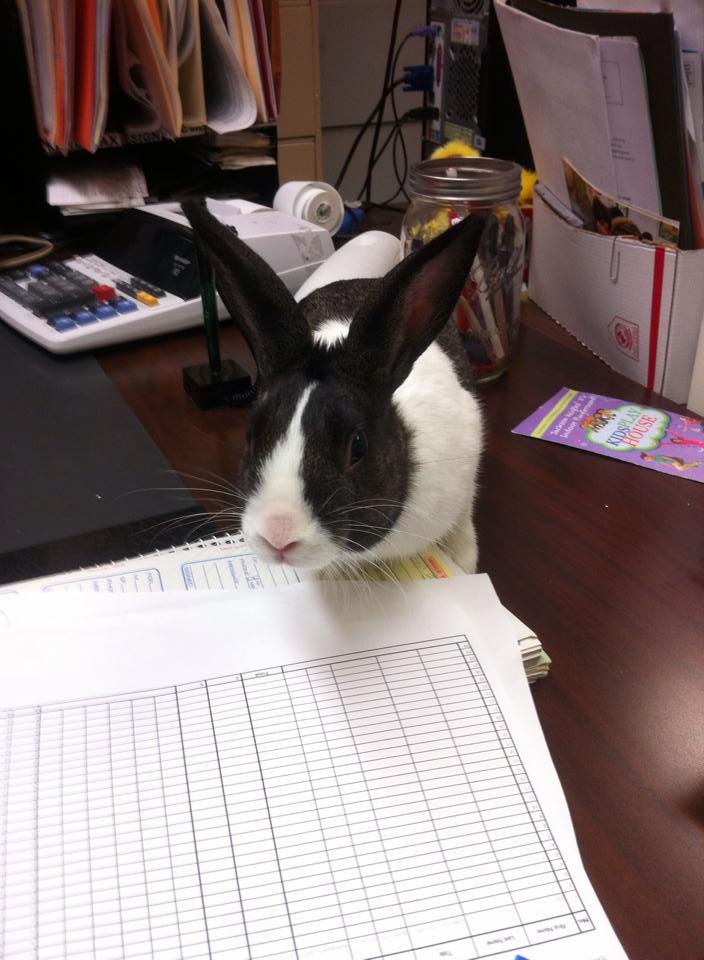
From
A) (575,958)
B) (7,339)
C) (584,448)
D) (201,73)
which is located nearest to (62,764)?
(575,958)

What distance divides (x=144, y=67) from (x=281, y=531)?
110 centimetres

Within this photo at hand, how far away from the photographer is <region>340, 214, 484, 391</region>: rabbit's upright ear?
66 cm

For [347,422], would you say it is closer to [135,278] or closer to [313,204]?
[135,278]

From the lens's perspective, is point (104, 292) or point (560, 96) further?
point (104, 292)

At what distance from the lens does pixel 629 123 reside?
98 cm

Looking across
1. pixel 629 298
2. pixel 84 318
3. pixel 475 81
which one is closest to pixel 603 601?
pixel 629 298

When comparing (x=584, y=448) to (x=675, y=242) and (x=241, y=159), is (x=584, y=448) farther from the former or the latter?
(x=241, y=159)

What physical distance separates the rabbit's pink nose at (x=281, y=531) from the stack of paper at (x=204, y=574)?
0.09 m

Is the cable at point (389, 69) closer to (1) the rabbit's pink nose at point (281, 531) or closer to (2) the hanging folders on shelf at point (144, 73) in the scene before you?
(2) the hanging folders on shelf at point (144, 73)

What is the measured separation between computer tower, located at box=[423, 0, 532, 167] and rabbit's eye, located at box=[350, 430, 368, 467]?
1.04 m

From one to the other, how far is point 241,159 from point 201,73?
18 cm

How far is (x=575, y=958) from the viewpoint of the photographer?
18.2 inches

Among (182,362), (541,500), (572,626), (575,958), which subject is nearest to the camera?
(575,958)

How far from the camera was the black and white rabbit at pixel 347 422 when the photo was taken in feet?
2.11
